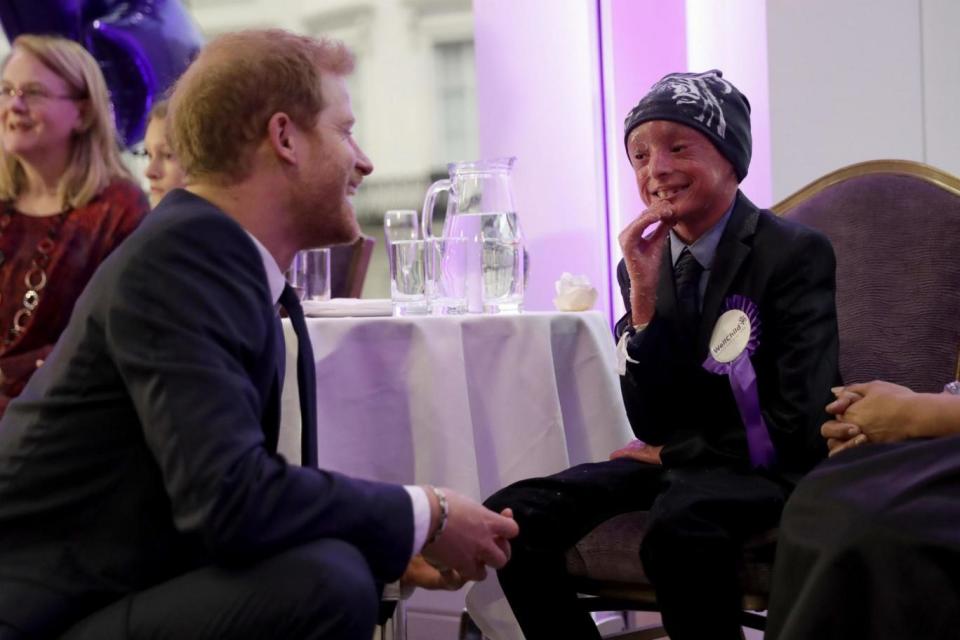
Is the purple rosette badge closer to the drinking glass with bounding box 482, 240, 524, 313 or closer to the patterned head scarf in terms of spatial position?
the patterned head scarf

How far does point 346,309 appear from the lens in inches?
95.7

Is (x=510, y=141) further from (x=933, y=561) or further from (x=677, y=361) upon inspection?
(x=933, y=561)

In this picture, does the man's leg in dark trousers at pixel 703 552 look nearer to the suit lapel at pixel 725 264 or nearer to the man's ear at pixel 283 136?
the suit lapel at pixel 725 264

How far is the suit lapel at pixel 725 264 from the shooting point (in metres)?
1.87

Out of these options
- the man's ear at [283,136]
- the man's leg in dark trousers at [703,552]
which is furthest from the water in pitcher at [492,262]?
the man's ear at [283,136]

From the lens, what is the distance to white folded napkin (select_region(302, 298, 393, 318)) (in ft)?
7.92

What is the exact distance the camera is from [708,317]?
1.88 m

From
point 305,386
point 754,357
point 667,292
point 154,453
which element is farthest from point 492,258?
point 154,453

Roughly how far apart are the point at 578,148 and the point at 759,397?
1741 millimetres

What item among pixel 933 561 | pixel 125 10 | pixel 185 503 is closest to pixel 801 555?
pixel 933 561

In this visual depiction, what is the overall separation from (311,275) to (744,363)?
1267 mm

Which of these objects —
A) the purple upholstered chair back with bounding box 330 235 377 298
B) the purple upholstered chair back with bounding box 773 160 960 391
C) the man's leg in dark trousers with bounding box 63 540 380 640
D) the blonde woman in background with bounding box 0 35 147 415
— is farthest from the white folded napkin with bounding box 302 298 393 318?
the man's leg in dark trousers with bounding box 63 540 380 640

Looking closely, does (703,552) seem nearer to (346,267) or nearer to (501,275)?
(501,275)

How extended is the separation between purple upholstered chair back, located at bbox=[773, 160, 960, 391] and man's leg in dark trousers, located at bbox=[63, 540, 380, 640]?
3.95 feet
